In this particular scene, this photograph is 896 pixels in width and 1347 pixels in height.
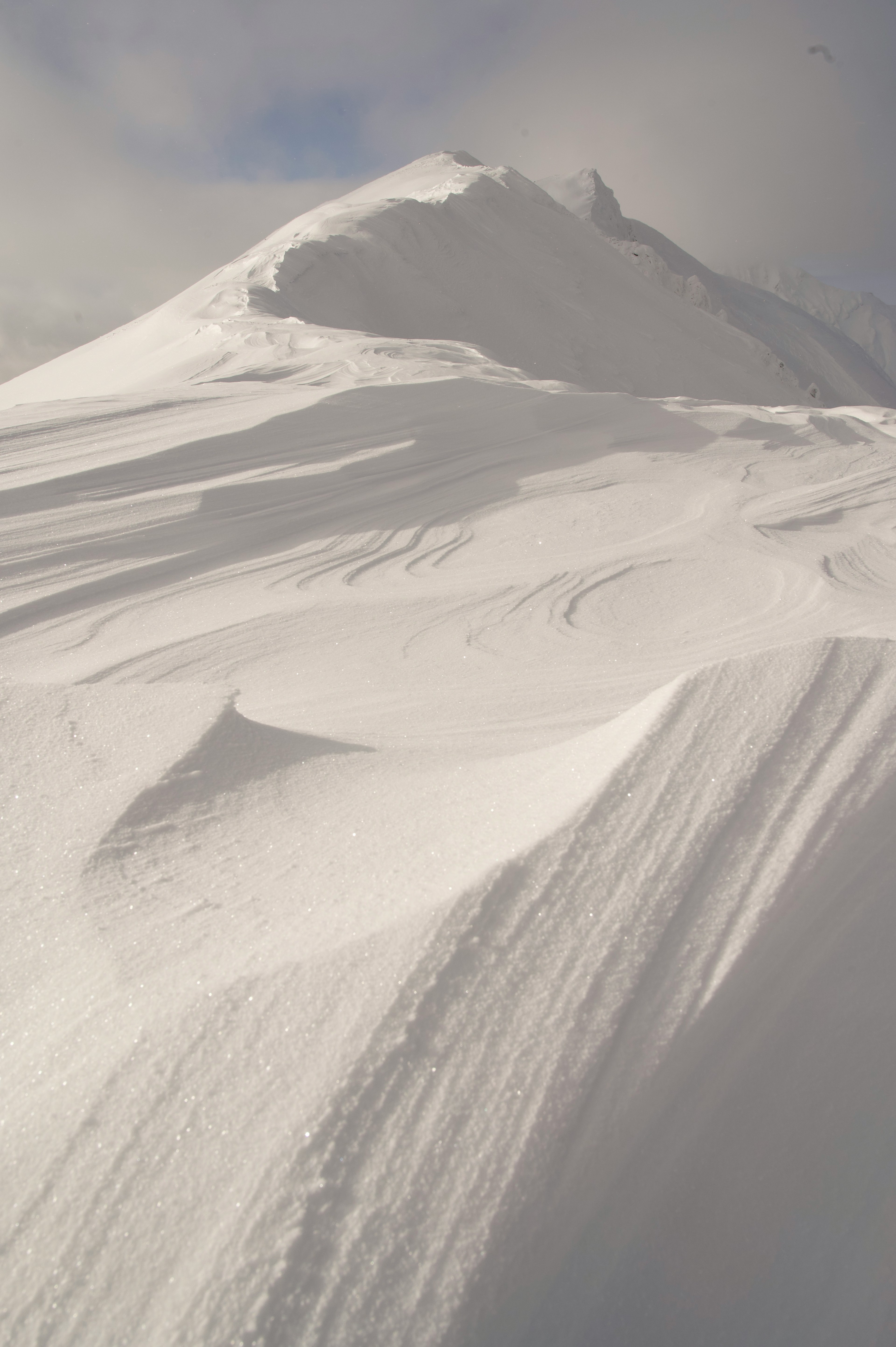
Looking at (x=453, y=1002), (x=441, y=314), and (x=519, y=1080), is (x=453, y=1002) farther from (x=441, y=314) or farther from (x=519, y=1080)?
(x=441, y=314)

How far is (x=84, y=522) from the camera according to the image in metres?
2.31

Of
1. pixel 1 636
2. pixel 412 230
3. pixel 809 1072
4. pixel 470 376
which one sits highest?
pixel 412 230

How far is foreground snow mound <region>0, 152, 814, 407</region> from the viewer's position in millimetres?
5414

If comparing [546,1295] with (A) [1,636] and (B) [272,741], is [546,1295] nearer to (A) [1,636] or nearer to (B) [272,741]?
(B) [272,741]

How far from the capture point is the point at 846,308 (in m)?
87.1

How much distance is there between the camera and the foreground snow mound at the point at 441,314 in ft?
17.8

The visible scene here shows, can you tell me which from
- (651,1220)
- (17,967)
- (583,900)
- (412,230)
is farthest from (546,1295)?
(412,230)

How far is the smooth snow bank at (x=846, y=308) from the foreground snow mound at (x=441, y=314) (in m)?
81.2

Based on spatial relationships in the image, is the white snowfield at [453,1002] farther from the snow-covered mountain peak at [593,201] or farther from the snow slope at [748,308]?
the snow-covered mountain peak at [593,201]

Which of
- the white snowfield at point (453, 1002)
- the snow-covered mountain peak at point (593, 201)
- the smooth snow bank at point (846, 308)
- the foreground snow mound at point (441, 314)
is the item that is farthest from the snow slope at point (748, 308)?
the smooth snow bank at point (846, 308)

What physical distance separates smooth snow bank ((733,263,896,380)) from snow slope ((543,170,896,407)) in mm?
34748

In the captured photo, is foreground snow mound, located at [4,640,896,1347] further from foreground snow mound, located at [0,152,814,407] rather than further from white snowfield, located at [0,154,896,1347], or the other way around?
foreground snow mound, located at [0,152,814,407]

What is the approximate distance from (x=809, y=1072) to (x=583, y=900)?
265mm

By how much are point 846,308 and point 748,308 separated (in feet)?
207
